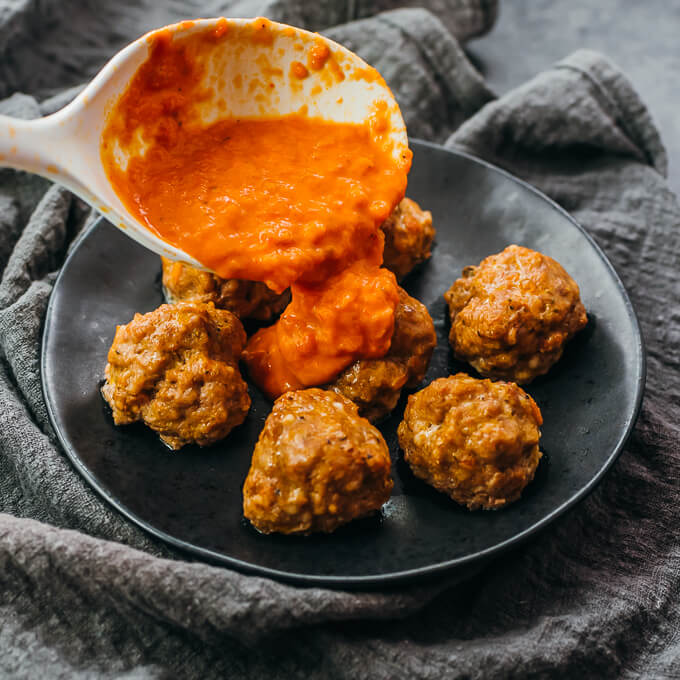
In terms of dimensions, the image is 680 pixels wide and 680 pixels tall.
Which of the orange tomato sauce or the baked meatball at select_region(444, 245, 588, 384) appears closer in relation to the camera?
the orange tomato sauce

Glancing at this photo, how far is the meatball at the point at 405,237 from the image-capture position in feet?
11.6

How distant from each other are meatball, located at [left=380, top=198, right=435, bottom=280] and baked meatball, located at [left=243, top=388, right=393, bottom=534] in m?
1.00

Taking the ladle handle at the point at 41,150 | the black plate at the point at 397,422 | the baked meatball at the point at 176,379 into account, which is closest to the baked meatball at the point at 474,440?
the black plate at the point at 397,422

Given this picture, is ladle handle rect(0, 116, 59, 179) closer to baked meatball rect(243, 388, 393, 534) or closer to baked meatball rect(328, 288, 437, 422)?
baked meatball rect(243, 388, 393, 534)

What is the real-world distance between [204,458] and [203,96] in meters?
1.53

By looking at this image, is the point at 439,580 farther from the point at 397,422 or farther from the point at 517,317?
the point at 517,317

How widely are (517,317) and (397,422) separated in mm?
665

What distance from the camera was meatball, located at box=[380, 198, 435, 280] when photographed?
3.54m

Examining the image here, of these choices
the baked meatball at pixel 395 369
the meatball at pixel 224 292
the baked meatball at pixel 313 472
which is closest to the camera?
the baked meatball at pixel 313 472

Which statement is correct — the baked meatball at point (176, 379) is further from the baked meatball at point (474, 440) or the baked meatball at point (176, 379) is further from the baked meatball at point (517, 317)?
the baked meatball at point (517, 317)

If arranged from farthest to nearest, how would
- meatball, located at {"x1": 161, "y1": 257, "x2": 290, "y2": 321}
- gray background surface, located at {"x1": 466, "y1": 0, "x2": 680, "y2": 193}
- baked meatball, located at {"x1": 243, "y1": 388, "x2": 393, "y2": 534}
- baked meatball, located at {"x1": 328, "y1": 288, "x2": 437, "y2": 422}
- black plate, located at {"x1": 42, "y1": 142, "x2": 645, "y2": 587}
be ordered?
1. gray background surface, located at {"x1": 466, "y1": 0, "x2": 680, "y2": 193}
2. meatball, located at {"x1": 161, "y1": 257, "x2": 290, "y2": 321}
3. baked meatball, located at {"x1": 328, "y1": 288, "x2": 437, "y2": 422}
4. black plate, located at {"x1": 42, "y1": 142, "x2": 645, "y2": 587}
5. baked meatball, located at {"x1": 243, "y1": 388, "x2": 393, "y2": 534}

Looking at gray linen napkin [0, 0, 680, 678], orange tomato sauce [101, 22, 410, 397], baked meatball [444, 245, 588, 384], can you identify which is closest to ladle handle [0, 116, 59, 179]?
orange tomato sauce [101, 22, 410, 397]

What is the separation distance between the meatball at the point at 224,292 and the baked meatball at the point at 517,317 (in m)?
0.84

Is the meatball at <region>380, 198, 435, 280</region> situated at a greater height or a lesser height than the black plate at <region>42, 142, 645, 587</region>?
greater
